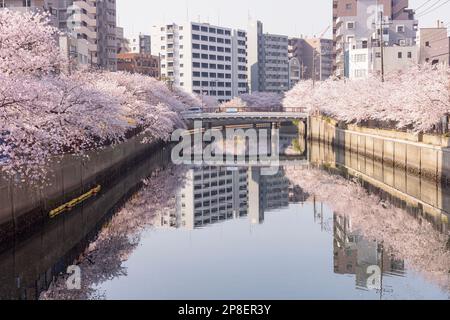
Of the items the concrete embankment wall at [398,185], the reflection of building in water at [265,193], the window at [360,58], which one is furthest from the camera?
the window at [360,58]

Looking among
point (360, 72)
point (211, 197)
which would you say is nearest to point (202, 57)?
point (360, 72)

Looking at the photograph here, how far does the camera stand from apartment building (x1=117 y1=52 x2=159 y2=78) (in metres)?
119

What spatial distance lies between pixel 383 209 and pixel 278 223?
537 centimetres

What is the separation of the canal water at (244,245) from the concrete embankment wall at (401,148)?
4.13 ft

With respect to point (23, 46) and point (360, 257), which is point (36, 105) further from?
point (360, 257)

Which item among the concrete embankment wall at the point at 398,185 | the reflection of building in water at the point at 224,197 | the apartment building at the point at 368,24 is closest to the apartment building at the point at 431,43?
the apartment building at the point at 368,24

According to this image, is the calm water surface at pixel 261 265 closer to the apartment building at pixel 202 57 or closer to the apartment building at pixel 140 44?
the apartment building at pixel 202 57

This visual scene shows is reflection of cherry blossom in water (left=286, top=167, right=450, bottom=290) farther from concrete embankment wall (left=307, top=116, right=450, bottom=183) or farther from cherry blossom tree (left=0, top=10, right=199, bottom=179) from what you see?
cherry blossom tree (left=0, top=10, right=199, bottom=179)

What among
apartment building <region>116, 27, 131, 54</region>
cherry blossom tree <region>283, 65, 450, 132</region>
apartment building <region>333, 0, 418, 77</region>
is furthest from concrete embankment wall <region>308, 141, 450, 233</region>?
apartment building <region>116, 27, 131, 54</region>

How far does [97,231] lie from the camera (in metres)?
27.8

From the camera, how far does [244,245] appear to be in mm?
25656

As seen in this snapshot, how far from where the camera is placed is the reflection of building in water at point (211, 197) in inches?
1289

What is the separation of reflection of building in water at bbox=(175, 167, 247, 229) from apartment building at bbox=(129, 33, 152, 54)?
110 meters

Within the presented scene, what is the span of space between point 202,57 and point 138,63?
2865 cm
